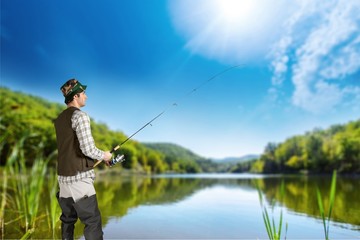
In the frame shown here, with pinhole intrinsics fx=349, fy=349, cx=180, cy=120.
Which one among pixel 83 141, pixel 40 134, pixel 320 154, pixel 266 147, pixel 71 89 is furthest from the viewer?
pixel 266 147

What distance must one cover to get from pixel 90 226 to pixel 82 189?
0.35 meters

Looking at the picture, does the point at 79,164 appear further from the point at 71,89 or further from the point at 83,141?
the point at 71,89

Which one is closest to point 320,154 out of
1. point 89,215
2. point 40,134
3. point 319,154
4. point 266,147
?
point 319,154

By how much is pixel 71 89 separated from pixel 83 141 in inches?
23.1

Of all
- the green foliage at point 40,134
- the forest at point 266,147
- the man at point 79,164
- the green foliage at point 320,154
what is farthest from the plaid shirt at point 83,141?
the green foliage at point 320,154

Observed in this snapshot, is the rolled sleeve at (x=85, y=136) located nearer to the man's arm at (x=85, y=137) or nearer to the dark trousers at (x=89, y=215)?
the man's arm at (x=85, y=137)

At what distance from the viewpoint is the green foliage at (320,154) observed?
67.6 meters

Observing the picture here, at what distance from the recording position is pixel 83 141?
3102 millimetres

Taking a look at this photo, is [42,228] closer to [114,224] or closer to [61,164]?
Answer: [114,224]

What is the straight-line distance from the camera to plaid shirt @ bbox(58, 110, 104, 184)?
310cm

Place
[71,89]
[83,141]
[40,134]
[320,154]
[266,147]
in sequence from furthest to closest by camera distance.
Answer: [266,147] → [320,154] → [40,134] → [71,89] → [83,141]

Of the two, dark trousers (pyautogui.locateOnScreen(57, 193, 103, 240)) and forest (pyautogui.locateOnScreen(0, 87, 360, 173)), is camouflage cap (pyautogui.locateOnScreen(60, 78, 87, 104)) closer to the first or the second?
dark trousers (pyautogui.locateOnScreen(57, 193, 103, 240))

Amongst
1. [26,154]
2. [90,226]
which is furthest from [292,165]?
[90,226]

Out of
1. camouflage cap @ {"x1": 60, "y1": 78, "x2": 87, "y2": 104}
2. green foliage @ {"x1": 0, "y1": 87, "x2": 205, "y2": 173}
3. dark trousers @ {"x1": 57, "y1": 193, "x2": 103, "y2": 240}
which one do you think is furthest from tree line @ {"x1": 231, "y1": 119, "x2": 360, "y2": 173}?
camouflage cap @ {"x1": 60, "y1": 78, "x2": 87, "y2": 104}
